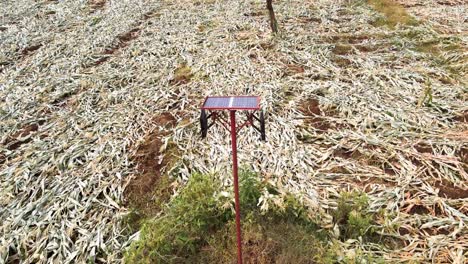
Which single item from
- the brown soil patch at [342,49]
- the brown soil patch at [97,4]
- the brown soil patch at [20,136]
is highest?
the brown soil patch at [97,4]

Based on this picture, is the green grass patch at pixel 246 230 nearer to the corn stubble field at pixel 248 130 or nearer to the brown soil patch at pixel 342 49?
the corn stubble field at pixel 248 130

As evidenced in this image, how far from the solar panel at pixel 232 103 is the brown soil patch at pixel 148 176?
172cm

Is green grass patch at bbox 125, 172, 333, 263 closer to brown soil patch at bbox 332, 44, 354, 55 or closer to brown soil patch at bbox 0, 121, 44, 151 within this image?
brown soil patch at bbox 0, 121, 44, 151

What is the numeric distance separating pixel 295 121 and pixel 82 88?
3.76 metres

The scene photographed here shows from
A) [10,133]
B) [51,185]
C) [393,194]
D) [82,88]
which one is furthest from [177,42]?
[393,194]

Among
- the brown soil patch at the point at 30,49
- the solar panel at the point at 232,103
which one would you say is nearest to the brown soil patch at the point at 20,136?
the brown soil patch at the point at 30,49

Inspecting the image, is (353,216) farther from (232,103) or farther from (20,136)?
(20,136)

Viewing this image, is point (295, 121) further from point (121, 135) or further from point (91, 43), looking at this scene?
point (91, 43)

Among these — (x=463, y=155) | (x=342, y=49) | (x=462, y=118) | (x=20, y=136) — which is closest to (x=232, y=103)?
(x=463, y=155)

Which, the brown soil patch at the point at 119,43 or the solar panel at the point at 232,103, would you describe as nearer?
the solar panel at the point at 232,103

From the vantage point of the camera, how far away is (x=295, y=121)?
458cm

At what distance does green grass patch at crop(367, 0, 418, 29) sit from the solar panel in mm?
6784

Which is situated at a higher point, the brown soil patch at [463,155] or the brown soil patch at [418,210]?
the brown soil patch at [463,155]

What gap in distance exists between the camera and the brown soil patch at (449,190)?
10.9 ft
